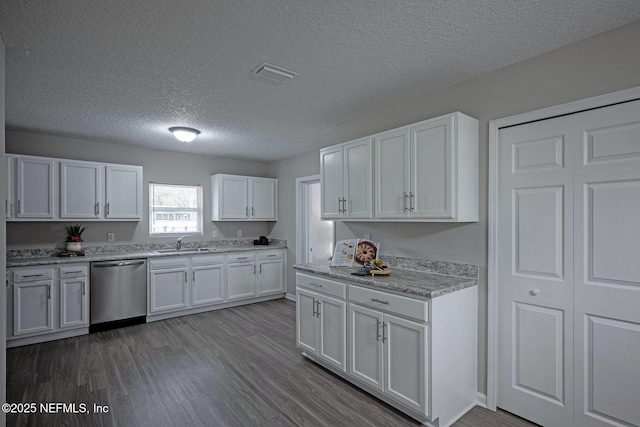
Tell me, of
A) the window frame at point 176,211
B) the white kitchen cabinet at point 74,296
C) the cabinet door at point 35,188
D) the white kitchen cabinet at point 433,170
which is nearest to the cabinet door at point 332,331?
the white kitchen cabinet at point 433,170

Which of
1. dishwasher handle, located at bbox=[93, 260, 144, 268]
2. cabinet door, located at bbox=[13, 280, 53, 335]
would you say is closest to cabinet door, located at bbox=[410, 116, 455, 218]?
dishwasher handle, located at bbox=[93, 260, 144, 268]

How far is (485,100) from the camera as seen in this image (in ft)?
8.52

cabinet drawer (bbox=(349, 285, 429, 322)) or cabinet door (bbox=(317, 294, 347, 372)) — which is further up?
cabinet drawer (bbox=(349, 285, 429, 322))

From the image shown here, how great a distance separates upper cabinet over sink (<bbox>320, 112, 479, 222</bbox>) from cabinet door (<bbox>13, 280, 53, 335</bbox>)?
370 cm

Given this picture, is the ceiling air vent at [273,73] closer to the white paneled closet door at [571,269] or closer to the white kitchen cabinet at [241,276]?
the white paneled closet door at [571,269]

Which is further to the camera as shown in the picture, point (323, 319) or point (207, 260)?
point (207, 260)

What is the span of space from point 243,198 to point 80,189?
2355mm

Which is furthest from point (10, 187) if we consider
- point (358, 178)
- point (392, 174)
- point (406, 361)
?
point (406, 361)

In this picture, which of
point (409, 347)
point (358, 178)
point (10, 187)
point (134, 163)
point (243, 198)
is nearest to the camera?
point (409, 347)

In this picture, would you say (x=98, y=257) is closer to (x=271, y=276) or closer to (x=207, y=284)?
(x=207, y=284)

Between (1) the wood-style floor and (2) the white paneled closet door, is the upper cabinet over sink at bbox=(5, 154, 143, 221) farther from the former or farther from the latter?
(2) the white paneled closet door

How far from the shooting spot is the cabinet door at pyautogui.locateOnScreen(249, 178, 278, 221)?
598 centimetres

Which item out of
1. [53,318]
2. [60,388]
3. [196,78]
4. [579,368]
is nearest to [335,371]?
[579,368]

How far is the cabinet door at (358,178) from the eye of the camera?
10.2 feet
